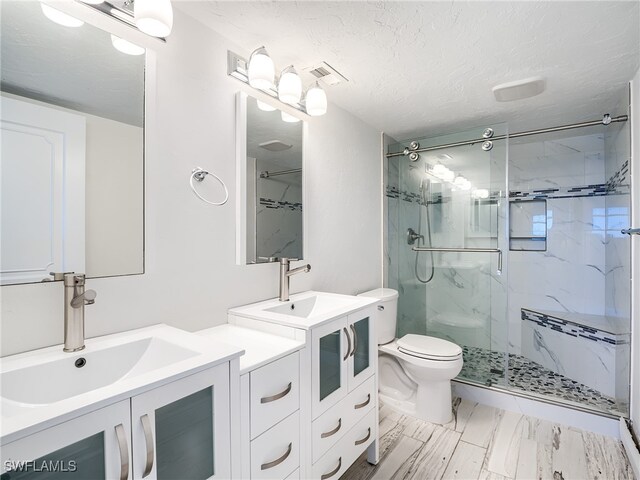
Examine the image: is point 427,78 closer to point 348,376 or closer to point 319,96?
point 319,96

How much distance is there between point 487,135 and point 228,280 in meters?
2.21

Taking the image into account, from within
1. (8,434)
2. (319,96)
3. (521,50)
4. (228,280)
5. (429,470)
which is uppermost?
(521,50)

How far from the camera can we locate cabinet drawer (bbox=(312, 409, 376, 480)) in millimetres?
1337

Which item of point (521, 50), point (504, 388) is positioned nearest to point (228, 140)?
point (521, 50)

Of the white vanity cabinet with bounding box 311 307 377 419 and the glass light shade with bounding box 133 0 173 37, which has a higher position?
the glass light shade with bounding box 133 0 173 37

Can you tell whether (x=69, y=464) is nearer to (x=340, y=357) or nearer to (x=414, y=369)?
(x=340, y=357)

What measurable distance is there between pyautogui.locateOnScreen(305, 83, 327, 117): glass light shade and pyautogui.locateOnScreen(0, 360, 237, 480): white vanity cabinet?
4.69 ft

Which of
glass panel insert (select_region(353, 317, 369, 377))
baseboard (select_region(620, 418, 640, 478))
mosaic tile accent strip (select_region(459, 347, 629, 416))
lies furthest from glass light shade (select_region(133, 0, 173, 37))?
baseboard (select_region(620, 418, 640, 478))

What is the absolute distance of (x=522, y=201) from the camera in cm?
329

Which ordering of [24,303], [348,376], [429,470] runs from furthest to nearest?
[429,470] → [348,376] → [24,303]

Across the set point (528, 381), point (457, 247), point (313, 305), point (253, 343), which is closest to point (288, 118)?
point (313, 305)

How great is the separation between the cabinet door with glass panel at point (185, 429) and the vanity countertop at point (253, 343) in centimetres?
12

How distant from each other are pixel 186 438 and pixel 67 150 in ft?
3.12

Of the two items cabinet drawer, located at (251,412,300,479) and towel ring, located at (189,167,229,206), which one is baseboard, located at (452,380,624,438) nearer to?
cabinet drawer, located at (251,412,300,479)
